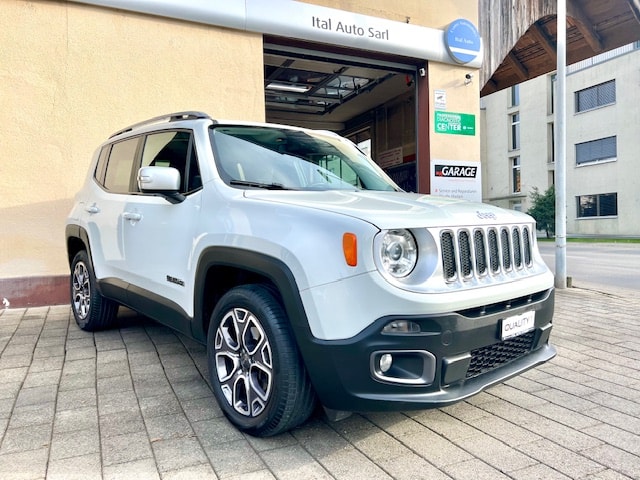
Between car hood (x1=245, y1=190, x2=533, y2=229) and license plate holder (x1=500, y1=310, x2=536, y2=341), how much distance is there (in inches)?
20.7

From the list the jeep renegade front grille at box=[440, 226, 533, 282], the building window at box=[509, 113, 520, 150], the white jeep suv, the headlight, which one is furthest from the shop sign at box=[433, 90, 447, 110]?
the building window at box=[509, 113, 520, 150]

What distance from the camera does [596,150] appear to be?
3281 centimetres

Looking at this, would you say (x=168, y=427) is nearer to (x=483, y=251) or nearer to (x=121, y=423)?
(x=121, y=423)

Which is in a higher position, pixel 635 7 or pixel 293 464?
pixel 635 7

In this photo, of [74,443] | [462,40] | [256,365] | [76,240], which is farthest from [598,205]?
[74,443]

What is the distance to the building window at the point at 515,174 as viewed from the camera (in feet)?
133

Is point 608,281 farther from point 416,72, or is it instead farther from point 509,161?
point 509,161

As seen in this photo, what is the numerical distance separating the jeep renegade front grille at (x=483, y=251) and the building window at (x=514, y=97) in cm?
4045

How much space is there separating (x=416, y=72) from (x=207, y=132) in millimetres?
6296

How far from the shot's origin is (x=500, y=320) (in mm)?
2553

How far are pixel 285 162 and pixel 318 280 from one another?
4.48ft

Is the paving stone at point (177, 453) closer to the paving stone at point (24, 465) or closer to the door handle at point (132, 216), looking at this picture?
the paving stone at point (24, 465)

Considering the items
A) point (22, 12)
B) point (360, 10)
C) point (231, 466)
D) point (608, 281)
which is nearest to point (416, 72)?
point (360, 10)

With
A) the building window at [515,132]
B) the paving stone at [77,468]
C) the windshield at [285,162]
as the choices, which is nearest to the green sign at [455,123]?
the windshield at [285,162]
